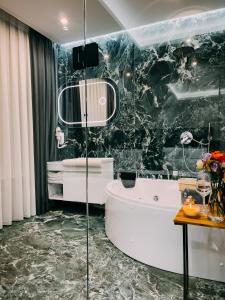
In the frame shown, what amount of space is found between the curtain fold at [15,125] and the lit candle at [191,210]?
2281 millimetres

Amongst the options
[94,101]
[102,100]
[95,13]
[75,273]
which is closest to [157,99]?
[102,100]


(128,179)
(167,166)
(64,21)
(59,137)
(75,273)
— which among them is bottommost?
(75,273)

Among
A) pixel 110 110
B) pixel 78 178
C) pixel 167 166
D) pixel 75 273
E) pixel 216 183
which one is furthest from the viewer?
pixel 110 110

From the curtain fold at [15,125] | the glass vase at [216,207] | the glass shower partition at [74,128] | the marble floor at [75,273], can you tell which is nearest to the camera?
the glass vase at [216,207]

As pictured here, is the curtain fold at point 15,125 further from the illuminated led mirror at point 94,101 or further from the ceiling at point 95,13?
the illuminated led mirror at point 94,101

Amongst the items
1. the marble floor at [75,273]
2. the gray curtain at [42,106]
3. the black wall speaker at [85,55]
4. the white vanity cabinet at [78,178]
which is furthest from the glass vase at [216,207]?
the gray curtain at [42,106]

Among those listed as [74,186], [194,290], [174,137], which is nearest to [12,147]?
[74,186]

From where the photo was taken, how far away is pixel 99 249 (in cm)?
224

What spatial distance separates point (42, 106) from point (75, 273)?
233 centimetres

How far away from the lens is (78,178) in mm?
3236

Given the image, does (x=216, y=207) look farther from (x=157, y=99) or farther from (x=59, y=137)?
(x=59, y=137)

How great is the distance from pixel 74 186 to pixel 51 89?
4.97 ft

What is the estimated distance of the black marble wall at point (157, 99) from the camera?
2.82 metres

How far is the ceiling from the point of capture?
8.27 feet
